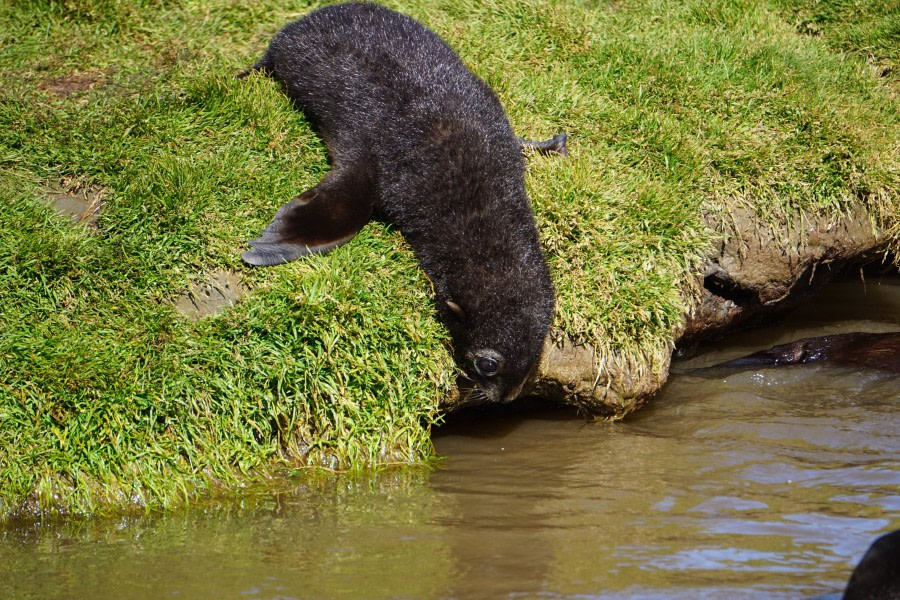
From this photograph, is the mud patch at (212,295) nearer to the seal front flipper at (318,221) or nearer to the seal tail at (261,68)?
the seal front flipper at (318,221)

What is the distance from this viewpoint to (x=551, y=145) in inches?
251

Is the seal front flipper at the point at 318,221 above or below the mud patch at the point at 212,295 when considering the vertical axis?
above

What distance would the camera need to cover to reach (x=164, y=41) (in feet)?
24.0

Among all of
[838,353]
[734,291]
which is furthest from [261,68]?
[838,353]

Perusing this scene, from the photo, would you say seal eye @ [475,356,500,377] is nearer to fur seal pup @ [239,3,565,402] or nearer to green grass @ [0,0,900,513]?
fur seal pup @ [239,3,565,402]

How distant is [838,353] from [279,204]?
3804 millimetres

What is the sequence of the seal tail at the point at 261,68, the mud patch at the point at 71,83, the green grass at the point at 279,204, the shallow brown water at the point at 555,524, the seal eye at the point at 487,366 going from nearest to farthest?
the shallow brown water at the point at 555,524
the green grass at the point at 279,204
the seal eye at the point at 487,366
the mud patch at the point at 71,83
the seal tail at the point at 261,68

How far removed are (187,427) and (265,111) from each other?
247 cm

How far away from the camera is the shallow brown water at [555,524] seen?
3.82m

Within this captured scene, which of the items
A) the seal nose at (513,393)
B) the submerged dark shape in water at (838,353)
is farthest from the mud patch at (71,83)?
the submerged dark shape in water at (838,353)

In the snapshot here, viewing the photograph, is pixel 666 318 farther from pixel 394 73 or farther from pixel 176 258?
pixel 176 258

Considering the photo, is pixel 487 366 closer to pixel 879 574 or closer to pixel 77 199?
pixel 879 574

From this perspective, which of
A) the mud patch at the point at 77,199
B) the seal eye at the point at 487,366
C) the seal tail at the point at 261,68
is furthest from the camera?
the seal tail at the point at 261,68

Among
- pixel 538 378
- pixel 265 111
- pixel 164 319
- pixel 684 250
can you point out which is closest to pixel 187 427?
pixel 164 319
